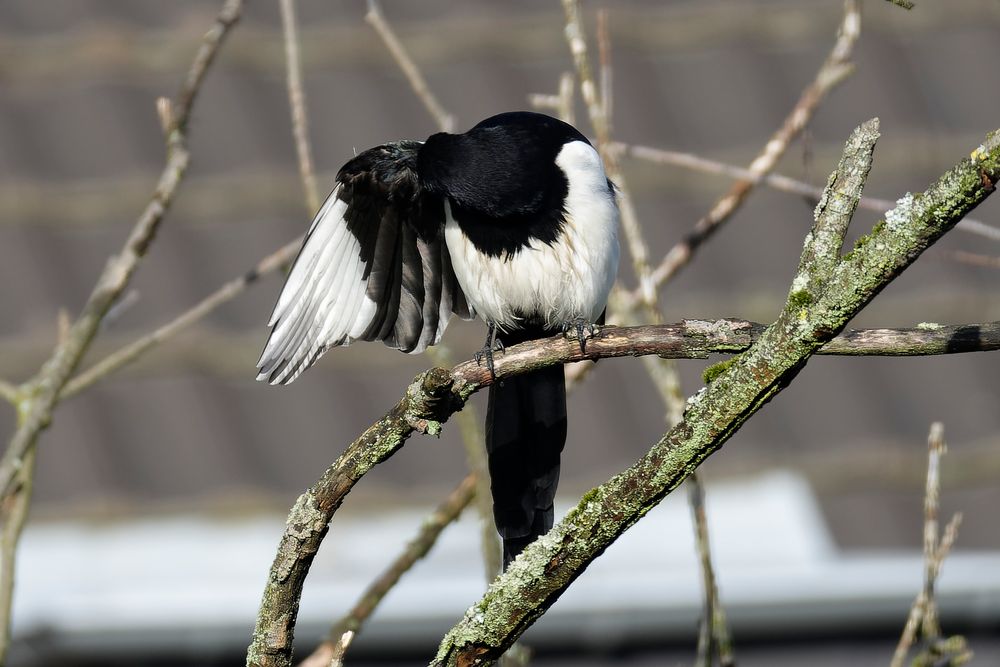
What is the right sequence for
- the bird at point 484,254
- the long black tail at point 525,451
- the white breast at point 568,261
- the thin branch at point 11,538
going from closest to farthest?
the thin branch at point 11,538 → the long black tail at point 525,451 → the bird at point 484,254 → the white breast at point 568,261

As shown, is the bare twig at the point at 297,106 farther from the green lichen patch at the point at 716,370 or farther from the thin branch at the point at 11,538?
the green lichen patch at the point at 716,370

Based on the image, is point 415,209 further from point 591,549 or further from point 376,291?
point 591,549

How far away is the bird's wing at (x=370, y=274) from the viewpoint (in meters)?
2.74

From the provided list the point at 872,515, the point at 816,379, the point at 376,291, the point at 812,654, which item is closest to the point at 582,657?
the point at 812,654

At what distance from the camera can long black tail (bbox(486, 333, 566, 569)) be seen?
2.69 metres

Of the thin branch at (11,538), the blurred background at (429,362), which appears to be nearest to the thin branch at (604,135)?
the thin branch at (11,538)

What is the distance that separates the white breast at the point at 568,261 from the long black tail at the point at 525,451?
Answer: 0.19 m

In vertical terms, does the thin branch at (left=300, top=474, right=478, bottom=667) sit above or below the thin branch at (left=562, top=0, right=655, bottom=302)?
below

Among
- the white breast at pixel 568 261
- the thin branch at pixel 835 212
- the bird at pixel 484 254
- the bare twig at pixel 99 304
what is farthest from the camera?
the white breast at pixel 568 261

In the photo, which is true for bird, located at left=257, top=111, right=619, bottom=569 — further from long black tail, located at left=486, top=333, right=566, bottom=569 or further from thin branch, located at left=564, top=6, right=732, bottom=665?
thin branch, located at left=564, top=6, right=732, bottom=665

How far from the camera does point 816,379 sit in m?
4.60

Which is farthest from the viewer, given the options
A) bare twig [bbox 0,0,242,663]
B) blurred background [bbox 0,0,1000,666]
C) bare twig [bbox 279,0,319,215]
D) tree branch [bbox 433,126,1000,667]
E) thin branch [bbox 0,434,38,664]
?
blurred background [bbox 0,0,1000,666]

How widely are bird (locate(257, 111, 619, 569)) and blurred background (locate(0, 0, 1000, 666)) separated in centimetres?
91

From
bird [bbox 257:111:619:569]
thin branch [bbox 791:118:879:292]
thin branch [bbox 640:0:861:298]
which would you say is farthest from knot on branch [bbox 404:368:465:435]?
bird [bbox 257:111:619:569]
